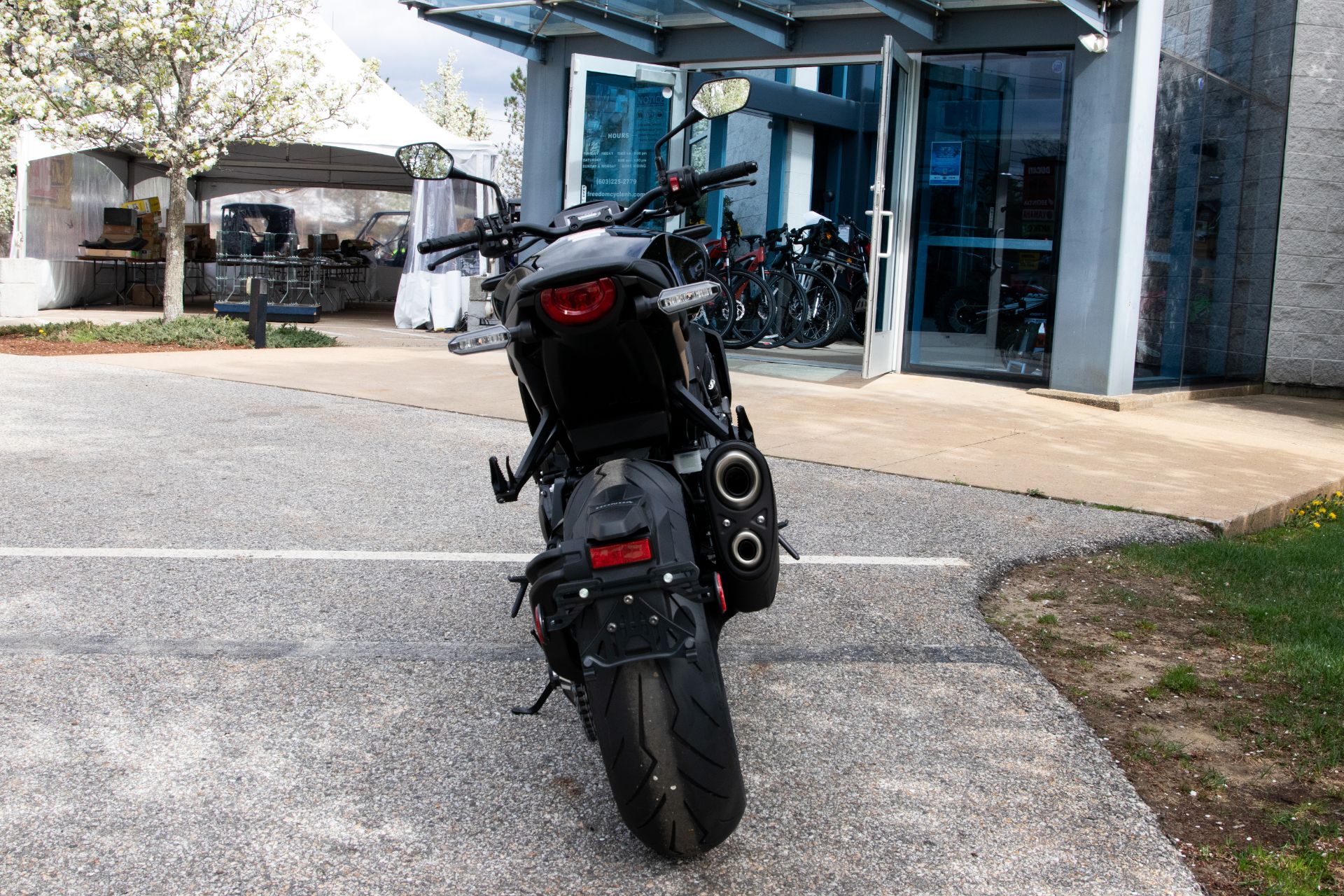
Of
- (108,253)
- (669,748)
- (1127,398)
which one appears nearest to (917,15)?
(1127,398)

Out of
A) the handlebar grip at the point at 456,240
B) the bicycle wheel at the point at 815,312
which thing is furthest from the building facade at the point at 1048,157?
the handlebar grip at the point at 456,240

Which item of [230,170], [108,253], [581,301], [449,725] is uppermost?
[230,170]

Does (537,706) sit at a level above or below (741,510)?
below

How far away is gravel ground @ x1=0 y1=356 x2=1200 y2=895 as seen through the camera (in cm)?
233

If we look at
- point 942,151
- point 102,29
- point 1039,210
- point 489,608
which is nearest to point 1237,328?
point 1039,210

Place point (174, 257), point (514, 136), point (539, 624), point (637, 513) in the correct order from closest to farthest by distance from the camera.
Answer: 1. point (637, 513)
2. point (539, 624)
3. point (174, 257)
4. point (514, 136)

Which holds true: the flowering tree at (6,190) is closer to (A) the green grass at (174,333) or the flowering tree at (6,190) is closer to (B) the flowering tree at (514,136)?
(A) the green grass at (174,333)

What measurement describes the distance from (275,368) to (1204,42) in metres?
8.31

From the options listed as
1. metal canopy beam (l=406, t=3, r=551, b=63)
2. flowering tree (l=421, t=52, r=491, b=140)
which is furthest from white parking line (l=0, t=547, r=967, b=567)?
flowering tree (l=421, t=52, r=491, b=140)

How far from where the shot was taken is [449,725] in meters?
2.97

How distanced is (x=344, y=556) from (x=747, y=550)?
2.34 meters

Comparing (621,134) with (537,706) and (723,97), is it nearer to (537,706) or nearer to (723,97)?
(723,97)

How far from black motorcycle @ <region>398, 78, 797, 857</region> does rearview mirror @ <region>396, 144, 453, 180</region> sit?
655mm

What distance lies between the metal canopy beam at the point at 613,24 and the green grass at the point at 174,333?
4.27 m
